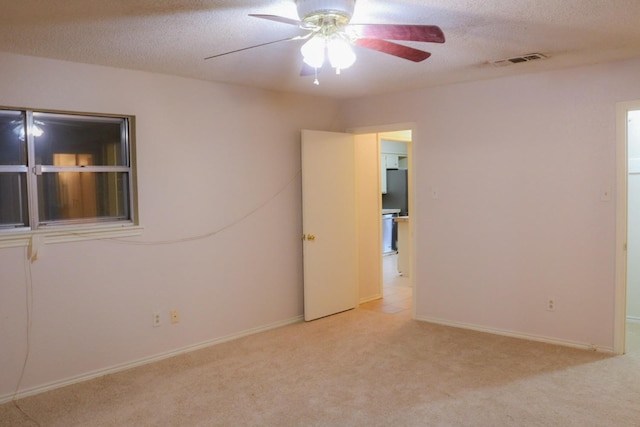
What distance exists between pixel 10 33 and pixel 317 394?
9.49 ft

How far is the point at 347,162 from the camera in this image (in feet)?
17.9

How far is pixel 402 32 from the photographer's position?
2279 millimetres

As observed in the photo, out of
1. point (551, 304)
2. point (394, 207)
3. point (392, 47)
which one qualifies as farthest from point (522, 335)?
point (394, 207)

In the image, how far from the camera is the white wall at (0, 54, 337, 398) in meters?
3.45

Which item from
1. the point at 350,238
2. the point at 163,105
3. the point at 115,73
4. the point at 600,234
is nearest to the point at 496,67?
the point at 600,234

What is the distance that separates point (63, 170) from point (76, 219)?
1.24 ft

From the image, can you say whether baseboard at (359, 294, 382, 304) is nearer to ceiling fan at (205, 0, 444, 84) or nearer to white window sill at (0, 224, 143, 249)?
white window sill at (0, 224, 143, 249)

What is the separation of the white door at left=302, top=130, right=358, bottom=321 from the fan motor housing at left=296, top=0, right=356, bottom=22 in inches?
103

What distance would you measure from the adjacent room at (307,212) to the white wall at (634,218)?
0.02 meters

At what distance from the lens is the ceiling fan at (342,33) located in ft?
7.50

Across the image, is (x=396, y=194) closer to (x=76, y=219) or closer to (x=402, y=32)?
(x=76, y=219)

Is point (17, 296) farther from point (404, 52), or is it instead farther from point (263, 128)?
point (404, 52)

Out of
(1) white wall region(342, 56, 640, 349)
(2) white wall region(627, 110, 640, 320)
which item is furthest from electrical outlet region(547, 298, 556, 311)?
(2) white wall region(627, 110, 640, 320)

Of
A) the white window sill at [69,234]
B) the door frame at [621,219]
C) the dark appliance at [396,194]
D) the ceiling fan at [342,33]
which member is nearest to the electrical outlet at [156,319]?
the white window sill at [69,234]
